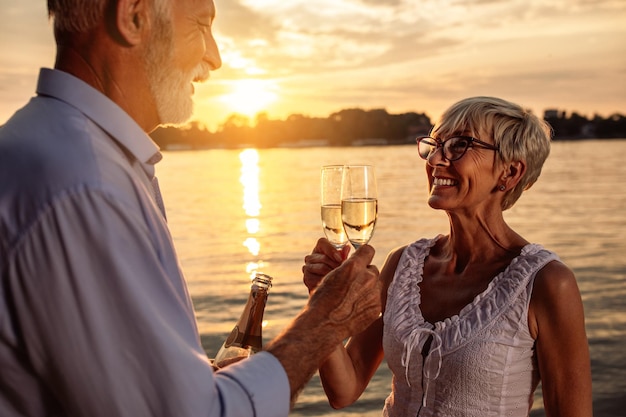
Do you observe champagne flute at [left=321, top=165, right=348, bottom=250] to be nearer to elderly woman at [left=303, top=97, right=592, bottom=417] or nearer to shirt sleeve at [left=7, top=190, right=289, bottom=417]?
elderly woman at [left=303, top=97, right=592, bottom=417]

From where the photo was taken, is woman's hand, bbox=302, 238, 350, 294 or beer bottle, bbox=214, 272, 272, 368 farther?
woman's hand, bbox=302, 238, 350, 294

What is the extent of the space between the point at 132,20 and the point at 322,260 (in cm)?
132

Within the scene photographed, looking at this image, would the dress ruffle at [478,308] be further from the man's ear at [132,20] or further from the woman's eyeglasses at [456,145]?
the man's ear at [132,20]

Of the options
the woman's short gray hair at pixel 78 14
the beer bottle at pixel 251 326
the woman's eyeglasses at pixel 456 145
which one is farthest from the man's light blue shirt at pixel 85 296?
the woman's eyeglasses at pixel 456 145

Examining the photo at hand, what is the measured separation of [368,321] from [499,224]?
1862 millimetres

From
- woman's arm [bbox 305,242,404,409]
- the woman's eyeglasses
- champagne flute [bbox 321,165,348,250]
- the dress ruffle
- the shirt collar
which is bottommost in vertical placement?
woman's arm [bbox 305,242,404,409]

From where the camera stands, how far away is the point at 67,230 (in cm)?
139

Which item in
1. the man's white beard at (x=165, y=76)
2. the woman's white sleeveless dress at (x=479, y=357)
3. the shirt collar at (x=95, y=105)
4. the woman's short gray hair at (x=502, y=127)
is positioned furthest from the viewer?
the woman's short gray hair at (x=502, y=127)

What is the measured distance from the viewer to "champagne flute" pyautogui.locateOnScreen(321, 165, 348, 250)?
2.54 m

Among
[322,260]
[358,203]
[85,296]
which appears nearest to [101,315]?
[85,296]

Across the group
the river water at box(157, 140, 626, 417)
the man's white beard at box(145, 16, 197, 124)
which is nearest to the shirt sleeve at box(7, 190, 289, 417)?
the man's white beard at box(145, 16, 197, 124)

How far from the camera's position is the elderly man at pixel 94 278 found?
140 cm

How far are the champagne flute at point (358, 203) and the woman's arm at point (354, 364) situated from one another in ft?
3.81

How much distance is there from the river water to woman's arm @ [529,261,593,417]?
7.15m
